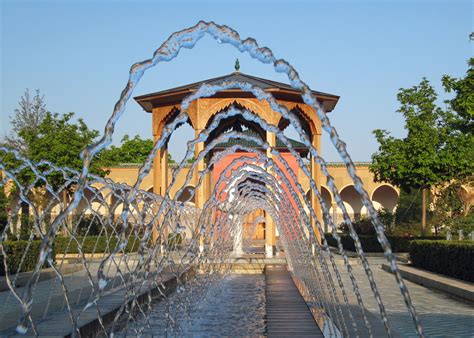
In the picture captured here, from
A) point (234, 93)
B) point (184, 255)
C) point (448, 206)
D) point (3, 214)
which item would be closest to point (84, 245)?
point (3, 214)

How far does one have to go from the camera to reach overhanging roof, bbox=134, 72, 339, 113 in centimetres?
1545

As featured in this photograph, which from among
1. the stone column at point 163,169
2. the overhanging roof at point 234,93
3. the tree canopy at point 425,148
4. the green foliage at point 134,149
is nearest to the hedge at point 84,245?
the stone column at point 163,169

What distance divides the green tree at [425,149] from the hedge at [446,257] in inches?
236

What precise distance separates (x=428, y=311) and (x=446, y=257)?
3.71 metres

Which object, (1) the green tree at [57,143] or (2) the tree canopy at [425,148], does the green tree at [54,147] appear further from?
(2) the tree canopy at [425,148]

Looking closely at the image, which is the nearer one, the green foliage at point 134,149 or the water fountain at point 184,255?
the water fountain at point 184,255

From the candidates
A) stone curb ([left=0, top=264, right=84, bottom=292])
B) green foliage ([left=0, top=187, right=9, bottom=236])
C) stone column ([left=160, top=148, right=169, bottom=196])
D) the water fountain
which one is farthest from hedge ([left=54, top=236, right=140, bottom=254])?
stone curb ([left=0, top=264, right=84, bottom=292])

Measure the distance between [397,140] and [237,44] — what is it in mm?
16754

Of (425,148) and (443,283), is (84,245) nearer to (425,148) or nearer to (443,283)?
(425,148)

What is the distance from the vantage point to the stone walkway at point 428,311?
616cm

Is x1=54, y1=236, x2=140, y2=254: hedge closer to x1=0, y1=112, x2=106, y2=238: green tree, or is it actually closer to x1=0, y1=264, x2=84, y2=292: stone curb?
x1=0, y1=112, x2=106, y2=238: green tree

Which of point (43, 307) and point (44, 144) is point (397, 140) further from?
point (43, 307)

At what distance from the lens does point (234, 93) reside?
51.2 ft

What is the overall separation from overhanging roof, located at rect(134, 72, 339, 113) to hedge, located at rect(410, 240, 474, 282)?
4.42m
